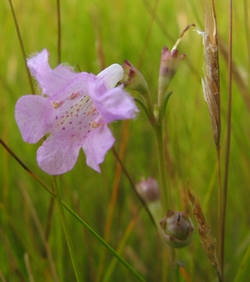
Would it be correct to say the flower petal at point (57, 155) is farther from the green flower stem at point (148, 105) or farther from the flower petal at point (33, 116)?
the green flower stem at point (148, 105)

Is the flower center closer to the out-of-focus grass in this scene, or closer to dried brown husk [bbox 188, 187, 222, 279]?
the out-of-focus grass

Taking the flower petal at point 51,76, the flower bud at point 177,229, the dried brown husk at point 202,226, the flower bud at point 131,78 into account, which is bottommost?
the flower bud at point 177,229

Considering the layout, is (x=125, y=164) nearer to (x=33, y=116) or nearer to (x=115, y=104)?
(x=33, y=116)

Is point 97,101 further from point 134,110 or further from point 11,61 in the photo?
point 11,61

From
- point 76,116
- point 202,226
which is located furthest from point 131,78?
point 202,226

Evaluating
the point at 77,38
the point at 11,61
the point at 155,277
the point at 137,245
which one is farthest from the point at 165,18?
the point at 155,277

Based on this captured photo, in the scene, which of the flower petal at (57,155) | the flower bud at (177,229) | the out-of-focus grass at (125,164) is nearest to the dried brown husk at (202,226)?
the flower bud at (177,229)

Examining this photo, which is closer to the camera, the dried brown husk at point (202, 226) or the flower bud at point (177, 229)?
the dried brown husk at point (202, 226)

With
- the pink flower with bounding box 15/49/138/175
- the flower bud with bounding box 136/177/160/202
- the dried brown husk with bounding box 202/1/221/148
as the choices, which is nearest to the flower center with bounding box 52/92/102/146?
the pink flower with bounding box 15/49/138/175
